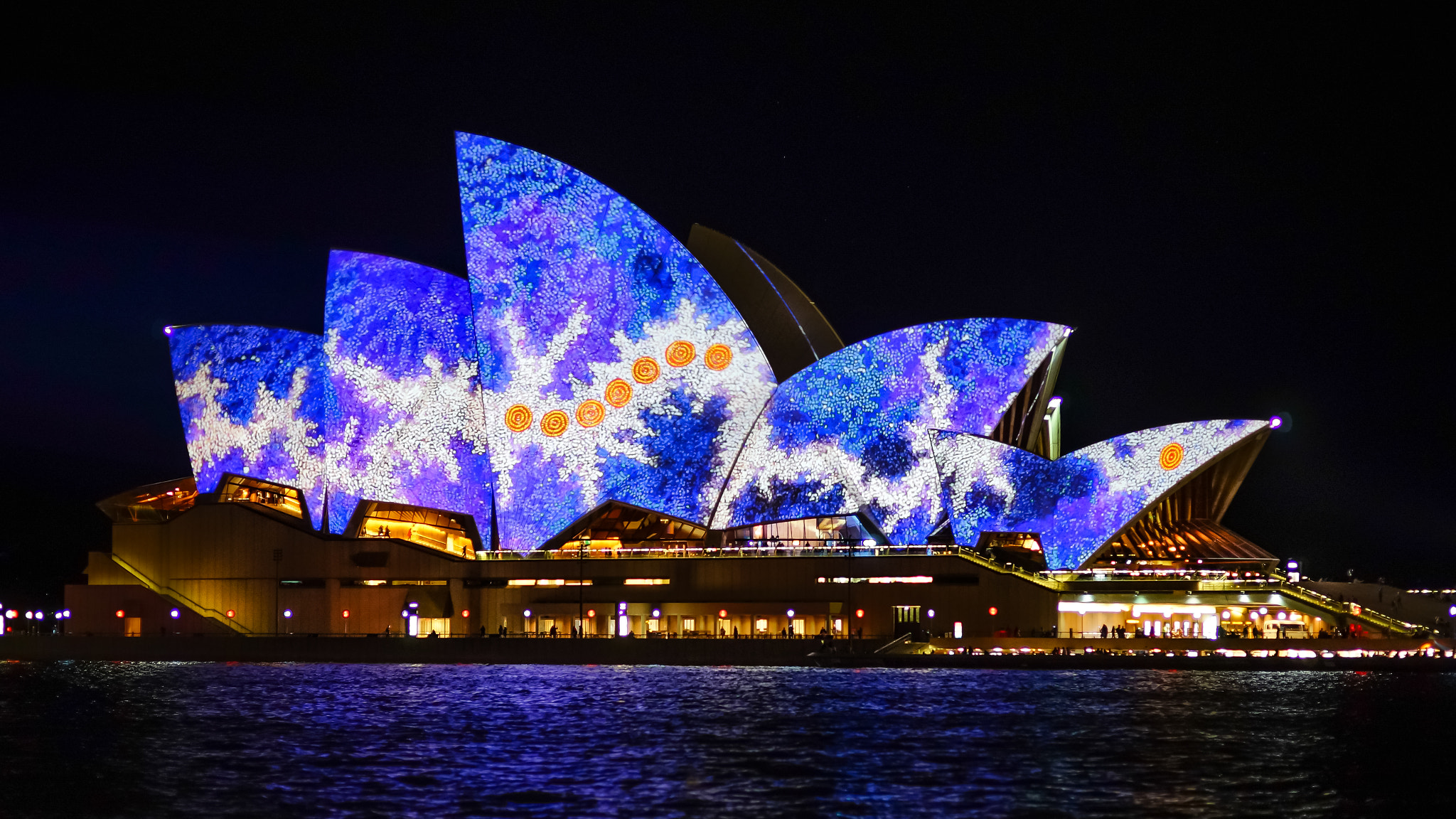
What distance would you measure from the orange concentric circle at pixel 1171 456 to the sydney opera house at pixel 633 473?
11 cm

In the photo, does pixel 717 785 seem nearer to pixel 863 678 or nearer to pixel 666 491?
pixel 863 678

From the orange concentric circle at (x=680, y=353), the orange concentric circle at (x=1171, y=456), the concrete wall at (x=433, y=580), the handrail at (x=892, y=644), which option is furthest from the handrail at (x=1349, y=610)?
the orange concentric circle at (x=680, y=353)

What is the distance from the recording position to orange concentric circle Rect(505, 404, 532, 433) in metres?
51.2

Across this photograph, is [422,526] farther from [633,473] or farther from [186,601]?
[633,473]

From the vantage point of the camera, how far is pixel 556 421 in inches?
2016

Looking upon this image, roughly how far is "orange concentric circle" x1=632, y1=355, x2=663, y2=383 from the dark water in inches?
570

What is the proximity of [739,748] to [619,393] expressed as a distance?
1078 inches

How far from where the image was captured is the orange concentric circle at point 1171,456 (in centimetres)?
4666

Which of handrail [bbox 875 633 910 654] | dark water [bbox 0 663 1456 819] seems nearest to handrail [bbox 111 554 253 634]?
dark water [bbox 0 663 1456 819]

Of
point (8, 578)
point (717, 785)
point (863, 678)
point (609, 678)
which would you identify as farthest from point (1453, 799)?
point (8, 578)

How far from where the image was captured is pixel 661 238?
162ft

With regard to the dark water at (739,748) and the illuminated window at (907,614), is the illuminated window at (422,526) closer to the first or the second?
the illuminated window at (907,614)

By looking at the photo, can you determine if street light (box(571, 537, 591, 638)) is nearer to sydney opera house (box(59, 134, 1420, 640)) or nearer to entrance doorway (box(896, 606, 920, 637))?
sydney opera house (box(59, 134, 1420, 640))

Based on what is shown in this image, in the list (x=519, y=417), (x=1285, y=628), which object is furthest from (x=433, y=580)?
(x=1285, y=628)
